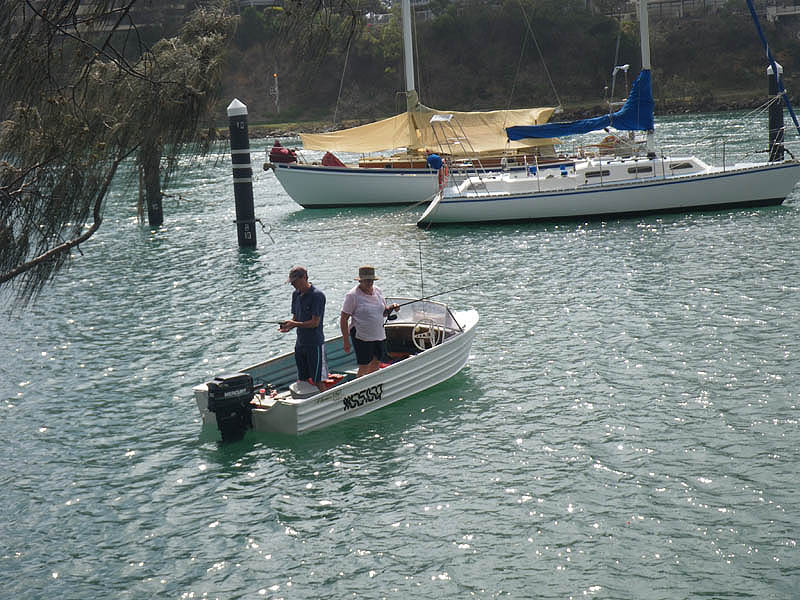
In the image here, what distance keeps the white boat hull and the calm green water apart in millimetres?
15607

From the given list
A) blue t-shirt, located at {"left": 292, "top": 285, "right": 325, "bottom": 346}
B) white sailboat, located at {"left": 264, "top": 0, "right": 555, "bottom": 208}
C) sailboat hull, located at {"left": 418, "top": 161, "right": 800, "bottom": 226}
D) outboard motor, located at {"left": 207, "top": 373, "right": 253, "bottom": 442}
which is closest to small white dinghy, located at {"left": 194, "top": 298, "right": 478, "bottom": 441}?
outboard motor, located at {"left": 207, "top": 373, "right": 253, "bottom": 442}

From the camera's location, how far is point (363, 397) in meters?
13.1

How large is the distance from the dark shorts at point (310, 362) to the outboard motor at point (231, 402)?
75 centimetres

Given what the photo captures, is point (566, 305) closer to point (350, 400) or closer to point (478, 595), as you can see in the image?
point (350, 400)

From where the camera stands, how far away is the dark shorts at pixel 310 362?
1252cm

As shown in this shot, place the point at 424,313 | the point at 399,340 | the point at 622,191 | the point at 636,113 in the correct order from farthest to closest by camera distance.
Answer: the point at 636,113 → the point at 622,191 → the point at 424,313 → the point at 399,340

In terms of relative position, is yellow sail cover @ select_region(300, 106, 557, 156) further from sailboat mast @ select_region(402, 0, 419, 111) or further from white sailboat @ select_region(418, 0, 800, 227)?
white sailboat @ select_region(418, 0, 800, 227)

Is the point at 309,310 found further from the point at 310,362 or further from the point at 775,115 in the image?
the point at 775,115

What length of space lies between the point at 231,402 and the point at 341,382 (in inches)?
73.2

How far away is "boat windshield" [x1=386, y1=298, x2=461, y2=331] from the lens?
1512cm

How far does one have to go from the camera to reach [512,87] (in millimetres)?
99188

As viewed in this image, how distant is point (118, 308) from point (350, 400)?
1048 cm

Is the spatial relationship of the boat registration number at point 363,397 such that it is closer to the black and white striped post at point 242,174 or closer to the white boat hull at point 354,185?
the black and white striped post at point 242,174

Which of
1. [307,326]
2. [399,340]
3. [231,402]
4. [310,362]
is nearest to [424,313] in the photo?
[399,340]
